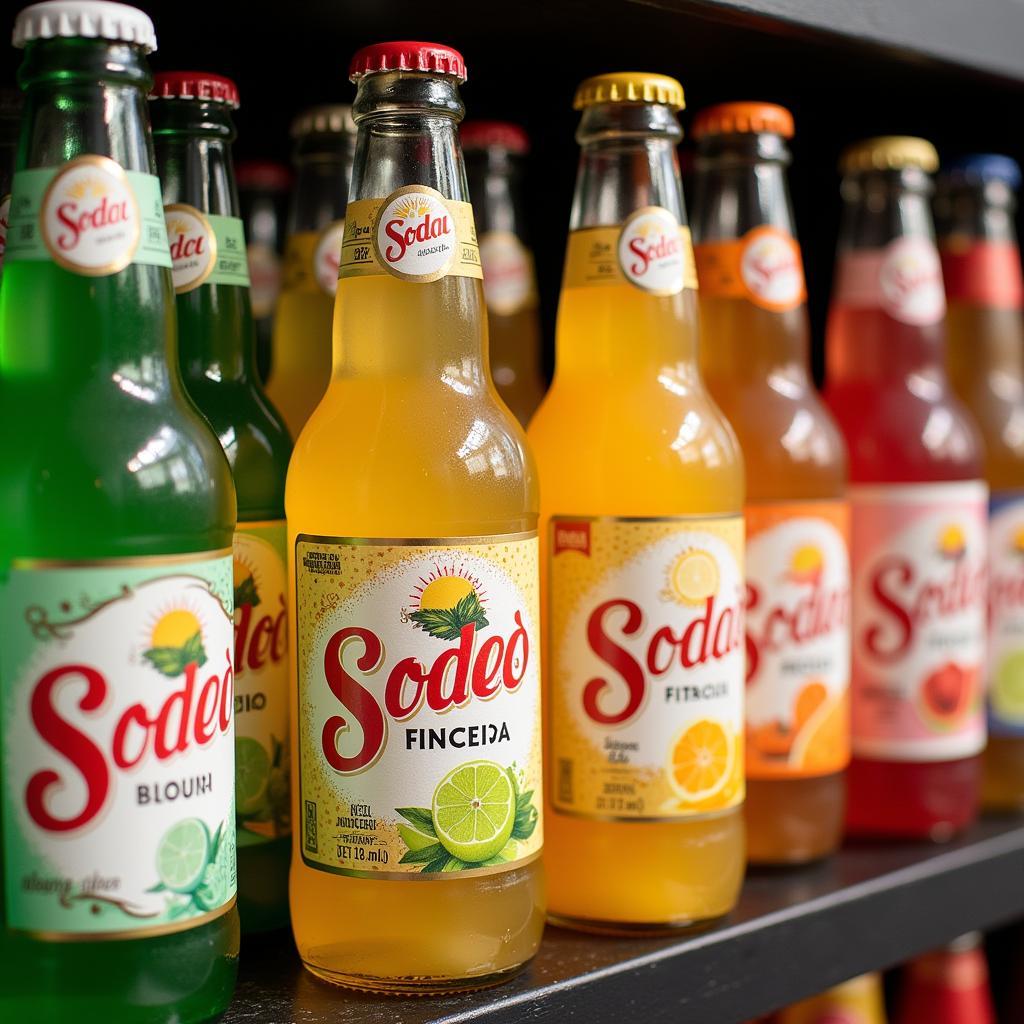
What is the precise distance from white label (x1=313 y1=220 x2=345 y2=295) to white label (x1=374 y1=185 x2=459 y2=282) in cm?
21

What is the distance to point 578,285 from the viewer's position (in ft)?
3.17

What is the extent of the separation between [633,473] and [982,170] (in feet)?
2.08

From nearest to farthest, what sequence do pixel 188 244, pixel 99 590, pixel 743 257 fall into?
pixel 99 590 → pixel 188 244 → pixel 743 257

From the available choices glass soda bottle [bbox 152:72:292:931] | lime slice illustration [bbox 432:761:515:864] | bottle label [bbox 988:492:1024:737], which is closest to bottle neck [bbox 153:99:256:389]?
glass soda bottle [bbox 152:72:292:931]

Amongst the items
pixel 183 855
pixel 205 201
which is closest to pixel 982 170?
pixel 205 201

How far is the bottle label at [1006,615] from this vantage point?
4.19 ft

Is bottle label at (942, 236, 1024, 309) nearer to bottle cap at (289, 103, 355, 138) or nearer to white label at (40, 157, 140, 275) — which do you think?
bottle cap at (289, 103, 355, 138)

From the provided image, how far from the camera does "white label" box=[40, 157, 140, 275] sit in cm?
69

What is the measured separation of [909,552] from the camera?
45.6 inches

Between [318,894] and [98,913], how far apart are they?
17 centimetres

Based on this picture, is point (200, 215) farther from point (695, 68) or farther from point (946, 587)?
point (946, 587)

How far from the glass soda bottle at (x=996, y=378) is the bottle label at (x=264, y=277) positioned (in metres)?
0.69

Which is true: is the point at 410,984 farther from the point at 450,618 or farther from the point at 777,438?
the point at 777,438

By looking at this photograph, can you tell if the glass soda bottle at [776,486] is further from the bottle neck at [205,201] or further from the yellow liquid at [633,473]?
the bottle neck at [205,201]
